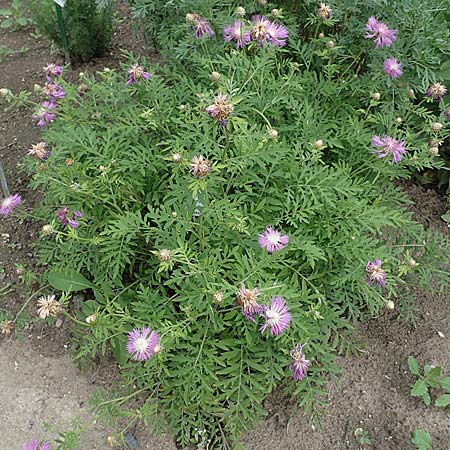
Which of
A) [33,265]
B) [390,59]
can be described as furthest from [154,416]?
[390,59]

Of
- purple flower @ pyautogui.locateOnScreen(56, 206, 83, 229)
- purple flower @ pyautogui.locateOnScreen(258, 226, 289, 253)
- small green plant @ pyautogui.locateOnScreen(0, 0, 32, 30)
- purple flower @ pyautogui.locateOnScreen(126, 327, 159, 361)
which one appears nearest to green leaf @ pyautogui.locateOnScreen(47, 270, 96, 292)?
purple flower @ pyautogui.locateOnScreen(56, 206, 83, 229)

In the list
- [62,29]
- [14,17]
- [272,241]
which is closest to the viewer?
[272,241]

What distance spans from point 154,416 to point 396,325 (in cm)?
103

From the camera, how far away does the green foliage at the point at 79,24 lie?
10.3 feet

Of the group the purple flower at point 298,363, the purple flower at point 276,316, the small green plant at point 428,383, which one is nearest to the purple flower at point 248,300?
the purple flower at point 276,316

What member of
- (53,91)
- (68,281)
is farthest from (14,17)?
(68,281)

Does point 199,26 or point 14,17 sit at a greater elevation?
point 199,26

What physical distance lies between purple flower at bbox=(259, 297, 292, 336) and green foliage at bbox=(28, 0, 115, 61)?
7.30 feet

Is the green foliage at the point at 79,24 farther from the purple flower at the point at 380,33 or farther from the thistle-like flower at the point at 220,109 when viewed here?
the thistle-like flower at the point at 220,109

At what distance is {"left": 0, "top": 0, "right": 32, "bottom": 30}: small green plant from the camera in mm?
3793

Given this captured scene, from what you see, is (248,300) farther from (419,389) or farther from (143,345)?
(419,389)

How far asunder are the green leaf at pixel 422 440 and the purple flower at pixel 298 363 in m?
0.53

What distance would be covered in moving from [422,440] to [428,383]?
9.2 inches

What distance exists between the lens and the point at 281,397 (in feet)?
6.79
